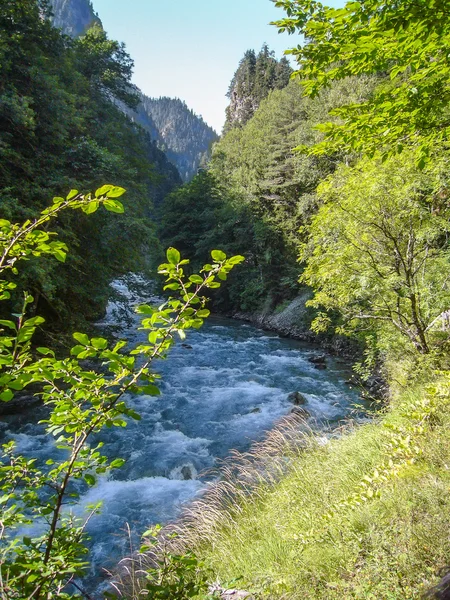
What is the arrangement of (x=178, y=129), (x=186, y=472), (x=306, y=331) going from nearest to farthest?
(x=186, y=472)
(x=306, y=331)
(x=178, y=129)

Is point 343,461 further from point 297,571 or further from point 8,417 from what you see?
point 8,417

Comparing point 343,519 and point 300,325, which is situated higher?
point 343,519

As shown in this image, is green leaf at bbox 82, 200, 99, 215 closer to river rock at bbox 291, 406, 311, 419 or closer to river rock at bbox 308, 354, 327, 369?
river rock at bbox 291, 406, 311, 419

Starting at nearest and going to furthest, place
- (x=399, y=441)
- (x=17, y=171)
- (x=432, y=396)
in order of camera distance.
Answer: (x=399, y=441) < (x=432, y=396) < (x=17, y=171)

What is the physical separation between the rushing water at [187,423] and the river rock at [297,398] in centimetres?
16

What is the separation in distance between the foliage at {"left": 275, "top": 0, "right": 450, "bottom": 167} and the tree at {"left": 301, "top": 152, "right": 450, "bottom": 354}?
117 inches

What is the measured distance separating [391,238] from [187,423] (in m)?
6.79

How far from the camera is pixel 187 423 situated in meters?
9.42

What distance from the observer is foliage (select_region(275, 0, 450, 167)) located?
2217 mm

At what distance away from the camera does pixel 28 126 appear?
25.9 ft

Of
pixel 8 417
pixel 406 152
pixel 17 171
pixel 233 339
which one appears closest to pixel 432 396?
pixel 406 152

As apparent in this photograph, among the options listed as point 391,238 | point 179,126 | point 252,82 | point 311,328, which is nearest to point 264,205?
point 311,328

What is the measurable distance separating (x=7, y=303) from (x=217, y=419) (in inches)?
239

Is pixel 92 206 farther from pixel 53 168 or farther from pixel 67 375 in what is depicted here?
pixel 53 168
